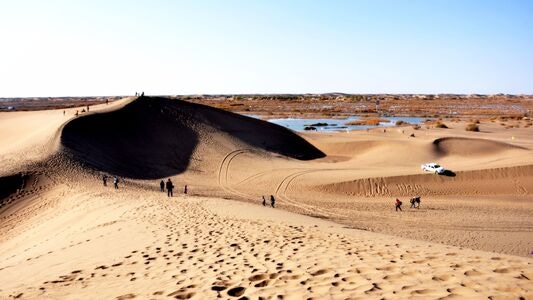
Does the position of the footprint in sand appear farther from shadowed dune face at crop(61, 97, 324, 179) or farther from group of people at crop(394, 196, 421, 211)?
shadowed dune face at crop(61, 97, 324, 179)

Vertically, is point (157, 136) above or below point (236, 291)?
below

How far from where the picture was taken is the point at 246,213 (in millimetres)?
18391

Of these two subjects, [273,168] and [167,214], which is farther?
[273,168]

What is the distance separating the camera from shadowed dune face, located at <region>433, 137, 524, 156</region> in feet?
151

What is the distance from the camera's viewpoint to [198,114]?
5072 centimetres

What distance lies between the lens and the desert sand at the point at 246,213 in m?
7.82

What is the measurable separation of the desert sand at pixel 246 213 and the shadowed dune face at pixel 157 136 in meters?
0.22

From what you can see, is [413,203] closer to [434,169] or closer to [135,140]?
[434,169]

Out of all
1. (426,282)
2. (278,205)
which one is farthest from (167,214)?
(426,282)

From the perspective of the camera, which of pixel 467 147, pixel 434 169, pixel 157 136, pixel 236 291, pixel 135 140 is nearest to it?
pixel 236 291

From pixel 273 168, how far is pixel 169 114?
52.7 ft

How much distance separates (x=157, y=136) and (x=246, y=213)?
27526mm

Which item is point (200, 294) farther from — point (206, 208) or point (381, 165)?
point (381, 165)

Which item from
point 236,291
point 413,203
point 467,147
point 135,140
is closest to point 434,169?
point 413,203
